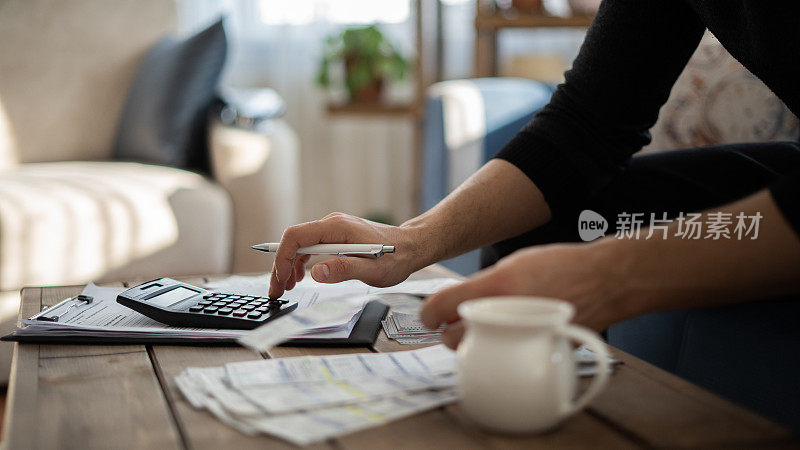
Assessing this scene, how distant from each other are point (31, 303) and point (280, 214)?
101 cm

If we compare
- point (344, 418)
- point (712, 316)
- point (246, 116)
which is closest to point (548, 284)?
point (344, 418)

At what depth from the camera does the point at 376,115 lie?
8.70ft

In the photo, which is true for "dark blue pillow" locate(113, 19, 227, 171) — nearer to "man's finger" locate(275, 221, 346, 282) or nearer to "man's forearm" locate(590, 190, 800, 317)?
"man's finger" locate(275, 221, 346, 282)

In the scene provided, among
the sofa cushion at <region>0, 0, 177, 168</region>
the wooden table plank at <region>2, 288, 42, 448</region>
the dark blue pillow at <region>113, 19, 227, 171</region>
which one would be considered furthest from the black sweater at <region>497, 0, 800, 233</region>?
the sofa cushion at <region>0, 0, 177, 168</region>

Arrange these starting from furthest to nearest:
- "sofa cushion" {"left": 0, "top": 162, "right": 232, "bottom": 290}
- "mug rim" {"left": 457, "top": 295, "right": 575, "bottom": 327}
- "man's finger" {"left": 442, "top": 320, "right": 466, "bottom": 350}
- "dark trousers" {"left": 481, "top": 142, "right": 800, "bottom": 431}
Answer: "sofa cushion" {"left": 0, "top": 162, "right": 232, "bottom": 290}, "dark trousers" {"left": 481, "top": 142, "right": 800, "bottom": 431}, "man's finger" {"left": 442, "top": 320, "right": 466, "bottom": 350}, "mug rim" {"left": 457, "top": 295, "right": 575, "bottom": 327}

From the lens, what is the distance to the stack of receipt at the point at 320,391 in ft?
1.70

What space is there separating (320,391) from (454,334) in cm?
10

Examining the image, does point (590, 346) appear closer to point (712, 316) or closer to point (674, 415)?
point (674, 415)

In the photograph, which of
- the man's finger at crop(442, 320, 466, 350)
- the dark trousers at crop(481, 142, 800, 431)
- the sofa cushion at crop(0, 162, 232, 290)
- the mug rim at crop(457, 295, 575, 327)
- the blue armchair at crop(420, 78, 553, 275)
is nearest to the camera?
the mug rim at crop(457, 295, 575, 327)

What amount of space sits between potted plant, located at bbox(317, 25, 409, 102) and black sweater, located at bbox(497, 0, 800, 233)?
1595mm

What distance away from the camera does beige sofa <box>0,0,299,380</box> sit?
59.9 inches

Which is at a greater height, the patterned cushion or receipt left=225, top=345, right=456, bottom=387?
the patterned cushion

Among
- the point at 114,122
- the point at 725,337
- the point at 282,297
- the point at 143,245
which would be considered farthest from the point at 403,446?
the point at 114,122

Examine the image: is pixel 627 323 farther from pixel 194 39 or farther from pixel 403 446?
pixel 194 39
